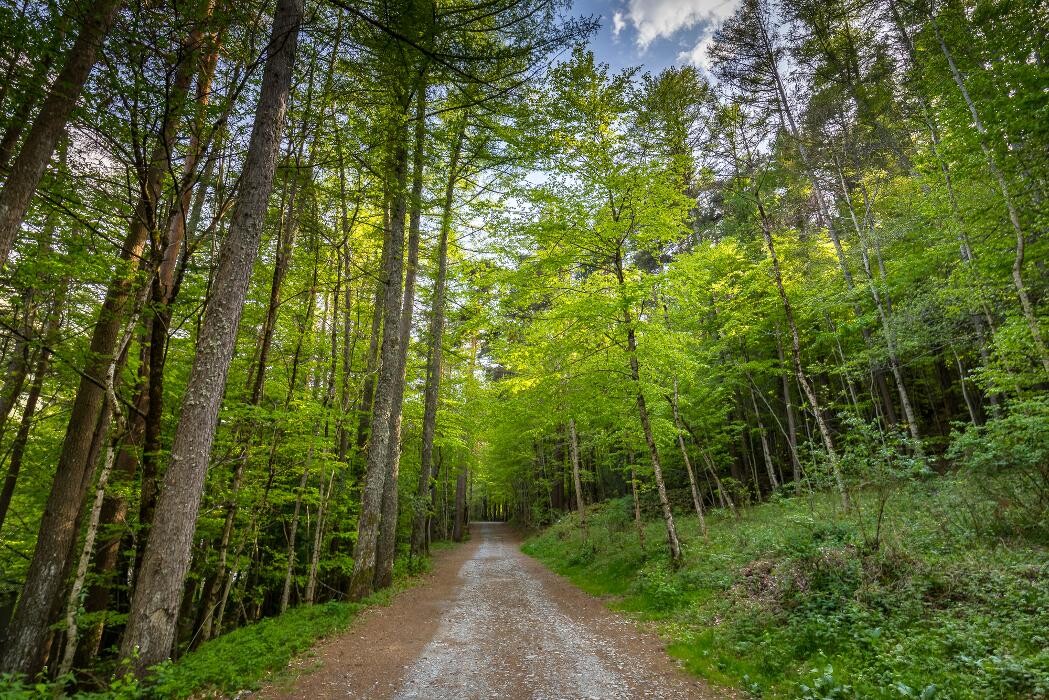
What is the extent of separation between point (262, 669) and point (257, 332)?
8.47 metres

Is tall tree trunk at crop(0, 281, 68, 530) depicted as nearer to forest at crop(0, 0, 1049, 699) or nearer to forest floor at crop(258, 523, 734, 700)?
forest at crop(0, 0, 1049, 699)

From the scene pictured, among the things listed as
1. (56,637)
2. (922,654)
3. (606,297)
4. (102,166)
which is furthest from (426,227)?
(922,654)

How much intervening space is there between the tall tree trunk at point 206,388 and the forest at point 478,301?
4 centimetres

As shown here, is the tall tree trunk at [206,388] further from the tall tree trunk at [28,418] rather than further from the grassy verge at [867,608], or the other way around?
the grassy verge at [867,608]

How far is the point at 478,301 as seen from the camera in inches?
576

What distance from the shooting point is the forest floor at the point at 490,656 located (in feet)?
16.8

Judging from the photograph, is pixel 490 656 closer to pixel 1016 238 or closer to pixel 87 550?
pixel 87 550

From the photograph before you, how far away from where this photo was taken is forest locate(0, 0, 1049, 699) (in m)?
5.05

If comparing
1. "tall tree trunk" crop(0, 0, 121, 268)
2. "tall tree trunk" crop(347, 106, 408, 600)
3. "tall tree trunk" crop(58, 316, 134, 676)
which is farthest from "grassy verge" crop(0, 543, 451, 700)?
"tall tree trunk" crop(0, 0, 121, 268)

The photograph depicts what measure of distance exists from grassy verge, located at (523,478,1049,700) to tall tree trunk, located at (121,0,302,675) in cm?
644

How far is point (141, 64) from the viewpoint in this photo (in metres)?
4.88

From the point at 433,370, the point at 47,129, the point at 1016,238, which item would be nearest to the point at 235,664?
the point at 47,129

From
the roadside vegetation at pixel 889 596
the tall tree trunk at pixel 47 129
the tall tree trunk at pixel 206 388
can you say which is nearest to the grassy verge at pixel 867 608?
the roadside vegetation at pixel 889 596

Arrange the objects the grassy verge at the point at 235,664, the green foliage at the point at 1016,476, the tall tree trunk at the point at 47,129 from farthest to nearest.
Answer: the green foliage at the point at 1016,476 < the tall tree trunk at the point at 47,129 < the grassy verge at the point at 235,664
